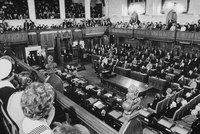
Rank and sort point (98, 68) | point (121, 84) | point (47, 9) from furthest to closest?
point (47, 9), point (98, 68), point (121, 84)

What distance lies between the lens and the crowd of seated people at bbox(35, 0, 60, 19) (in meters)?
21.5

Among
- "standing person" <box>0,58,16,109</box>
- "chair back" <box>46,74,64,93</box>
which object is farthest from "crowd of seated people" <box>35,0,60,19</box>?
"chair back" <box>46,74,64,93</box>

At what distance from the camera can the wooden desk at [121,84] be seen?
11.9m

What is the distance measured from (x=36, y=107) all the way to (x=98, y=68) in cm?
1437

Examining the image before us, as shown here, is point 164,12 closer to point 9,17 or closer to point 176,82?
point 176,82

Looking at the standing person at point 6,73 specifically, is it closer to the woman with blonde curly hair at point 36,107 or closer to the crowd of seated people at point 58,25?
the woman with blonde curly hair at point 36,107

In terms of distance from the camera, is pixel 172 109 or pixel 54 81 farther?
pixel 172 109

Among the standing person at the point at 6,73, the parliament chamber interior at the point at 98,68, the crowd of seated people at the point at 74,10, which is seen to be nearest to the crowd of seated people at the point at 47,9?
the parliament chamber interior at the point at 98,68

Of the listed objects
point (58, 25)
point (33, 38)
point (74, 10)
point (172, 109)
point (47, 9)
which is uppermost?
point (74, 10)

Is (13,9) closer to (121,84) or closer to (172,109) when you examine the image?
(121,84)

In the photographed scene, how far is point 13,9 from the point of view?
1973 centimetres

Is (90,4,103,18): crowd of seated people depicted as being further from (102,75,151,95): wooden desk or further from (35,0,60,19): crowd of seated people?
(102,75,151,95): wooden desk

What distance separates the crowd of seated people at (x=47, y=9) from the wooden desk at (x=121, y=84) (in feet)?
42.8

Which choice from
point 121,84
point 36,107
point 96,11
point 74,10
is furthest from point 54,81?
point 96,11
